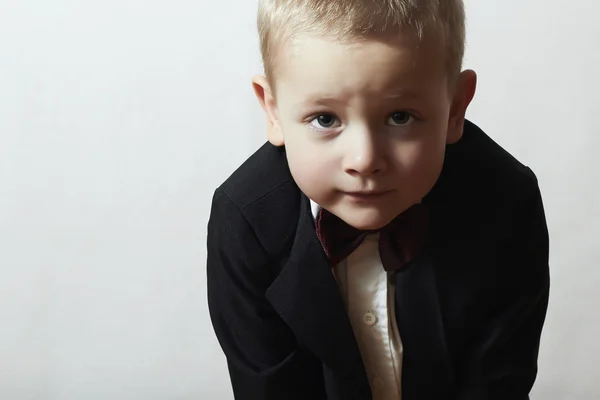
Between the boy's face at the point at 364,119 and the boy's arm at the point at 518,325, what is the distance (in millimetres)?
180

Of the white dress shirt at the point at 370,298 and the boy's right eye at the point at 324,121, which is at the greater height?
the boy's right eye at the point at 324,121

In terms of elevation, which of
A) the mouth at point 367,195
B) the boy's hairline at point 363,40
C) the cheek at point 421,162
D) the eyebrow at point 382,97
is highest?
the boy's hairline at point 363,40

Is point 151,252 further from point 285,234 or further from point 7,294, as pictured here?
point 285,234

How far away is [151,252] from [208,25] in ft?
1.24

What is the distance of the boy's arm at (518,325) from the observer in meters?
0.99

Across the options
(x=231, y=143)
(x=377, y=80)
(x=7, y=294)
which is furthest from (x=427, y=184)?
(x=7, y=294)

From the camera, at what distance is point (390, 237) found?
0.96 metres

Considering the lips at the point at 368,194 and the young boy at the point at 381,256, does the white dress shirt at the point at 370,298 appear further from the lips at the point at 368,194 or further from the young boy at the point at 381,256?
the lips at the point at 368,194

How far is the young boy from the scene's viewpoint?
825 mm

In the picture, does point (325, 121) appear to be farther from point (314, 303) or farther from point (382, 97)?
point (314, 303)

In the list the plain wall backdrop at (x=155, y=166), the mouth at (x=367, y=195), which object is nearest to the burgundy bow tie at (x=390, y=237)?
the mouth at (x=367, y=195)

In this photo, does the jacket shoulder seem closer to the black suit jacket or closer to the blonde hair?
the black suit jacket

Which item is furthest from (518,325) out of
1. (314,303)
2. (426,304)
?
(314,303)

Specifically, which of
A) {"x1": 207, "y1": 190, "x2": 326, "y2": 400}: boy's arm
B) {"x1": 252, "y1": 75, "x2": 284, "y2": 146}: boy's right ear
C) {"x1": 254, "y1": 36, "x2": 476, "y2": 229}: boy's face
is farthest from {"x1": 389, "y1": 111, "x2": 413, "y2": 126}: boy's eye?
{"x1": 207, "y1": 190, "x2": 326, "y2": 400}: boy's arm
